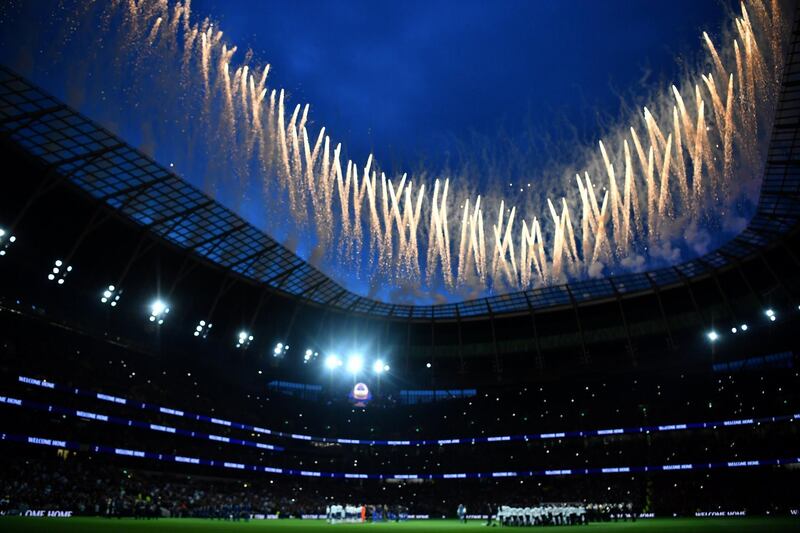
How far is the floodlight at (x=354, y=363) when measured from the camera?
75000 millimetres

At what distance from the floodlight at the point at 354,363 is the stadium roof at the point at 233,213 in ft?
19.2

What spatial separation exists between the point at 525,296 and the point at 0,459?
5261 centimetres

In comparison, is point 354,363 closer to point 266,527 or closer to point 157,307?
point 157,307

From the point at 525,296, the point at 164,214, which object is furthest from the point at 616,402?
the point at 164,214

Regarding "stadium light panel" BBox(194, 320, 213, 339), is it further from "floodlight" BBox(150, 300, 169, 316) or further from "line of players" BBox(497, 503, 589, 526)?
"line of players" BBox(497, 503, 589, 526)

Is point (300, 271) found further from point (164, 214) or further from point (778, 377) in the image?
point (778, 377)

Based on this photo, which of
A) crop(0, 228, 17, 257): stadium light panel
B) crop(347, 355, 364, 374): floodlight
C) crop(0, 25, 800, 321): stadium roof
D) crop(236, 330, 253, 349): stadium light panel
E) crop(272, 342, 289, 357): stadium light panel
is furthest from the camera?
crop(347, 355, 364, 374): floodlight

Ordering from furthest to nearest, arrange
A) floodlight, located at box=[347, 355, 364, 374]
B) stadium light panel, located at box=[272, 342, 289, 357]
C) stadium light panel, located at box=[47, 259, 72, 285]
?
floodlight, located at box=[347, 355, 364, 374]
stadium light panel, located at box=[272, 342, 289, 357]
stadium light panel, located at box=[47, 259, 72, 285]

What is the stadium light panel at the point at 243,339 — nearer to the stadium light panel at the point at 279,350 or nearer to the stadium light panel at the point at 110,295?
the stadium light panel at the point at 279,350

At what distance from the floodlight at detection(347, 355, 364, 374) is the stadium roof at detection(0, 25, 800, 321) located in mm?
5852

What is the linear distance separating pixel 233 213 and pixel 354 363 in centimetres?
3123

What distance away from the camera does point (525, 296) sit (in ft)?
230

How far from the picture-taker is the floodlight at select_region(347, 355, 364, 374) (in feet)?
246

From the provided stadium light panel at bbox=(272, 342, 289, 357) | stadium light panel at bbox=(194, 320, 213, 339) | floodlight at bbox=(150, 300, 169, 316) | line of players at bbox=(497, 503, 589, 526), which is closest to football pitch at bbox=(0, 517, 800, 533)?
line of players at bbox=(497, 503, 589, 526)
